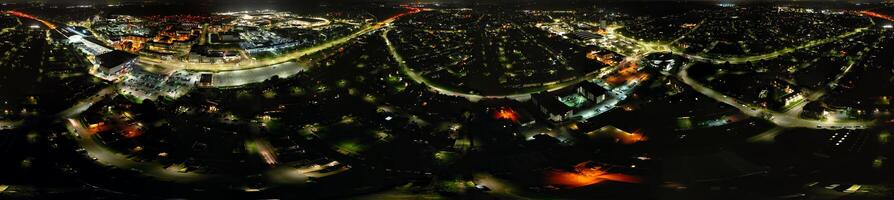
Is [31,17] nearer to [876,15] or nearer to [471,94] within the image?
[471,94]

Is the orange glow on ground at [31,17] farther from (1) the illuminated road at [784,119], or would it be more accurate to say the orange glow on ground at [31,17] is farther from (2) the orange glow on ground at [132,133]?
(1) the illuminated road at [784,119]

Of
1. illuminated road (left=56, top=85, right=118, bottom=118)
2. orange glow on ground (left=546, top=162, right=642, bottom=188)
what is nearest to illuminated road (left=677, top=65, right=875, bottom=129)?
orange glow on ground (left=546, top=162, right=642, bottom=188)

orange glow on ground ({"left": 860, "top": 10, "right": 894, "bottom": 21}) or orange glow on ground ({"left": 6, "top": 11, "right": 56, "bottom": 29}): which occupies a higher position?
orange glow on ground ({"left": 6, "top": 11, "right": 56, "bottom": 29})

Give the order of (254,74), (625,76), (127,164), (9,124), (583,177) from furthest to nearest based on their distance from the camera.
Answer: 1. (254,74)
2. (625,76)
3. (9,124)
4. (127,164)
5. (583,177)

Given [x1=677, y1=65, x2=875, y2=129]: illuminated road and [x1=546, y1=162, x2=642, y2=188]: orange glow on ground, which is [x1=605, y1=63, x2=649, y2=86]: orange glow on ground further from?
[x1=546, y1=162, x2=642, y2=188]: orange glow on ground

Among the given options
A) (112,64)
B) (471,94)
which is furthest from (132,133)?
(471,94)

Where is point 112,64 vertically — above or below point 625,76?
above

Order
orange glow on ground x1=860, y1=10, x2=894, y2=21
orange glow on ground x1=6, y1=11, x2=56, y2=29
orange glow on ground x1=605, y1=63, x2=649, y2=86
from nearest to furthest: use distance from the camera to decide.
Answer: orange glow on ground x1=605, y1=63, x2=649, y2=86 → orange glow on ground x1=6, y1=11, x2=56, y2=29 → orange glow on ground x1=860, y1=10, x2=894, y2=21

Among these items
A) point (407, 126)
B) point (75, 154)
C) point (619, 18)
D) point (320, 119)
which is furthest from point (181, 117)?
point (619, 18)

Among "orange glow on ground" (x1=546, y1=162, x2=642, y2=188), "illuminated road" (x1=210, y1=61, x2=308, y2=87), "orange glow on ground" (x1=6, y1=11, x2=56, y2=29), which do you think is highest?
"orange glow on ground" (x1=6, y1=11, x2=56, y2=29)
